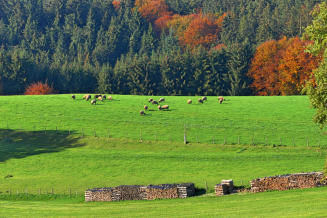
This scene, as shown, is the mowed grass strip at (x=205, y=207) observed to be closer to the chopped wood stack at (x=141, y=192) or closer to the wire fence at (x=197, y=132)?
the chopped wood stack at (x=141, y=192)

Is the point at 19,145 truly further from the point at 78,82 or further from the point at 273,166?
the point at 78,82

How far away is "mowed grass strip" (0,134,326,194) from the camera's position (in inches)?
2552

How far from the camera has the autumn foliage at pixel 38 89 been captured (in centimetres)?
16038

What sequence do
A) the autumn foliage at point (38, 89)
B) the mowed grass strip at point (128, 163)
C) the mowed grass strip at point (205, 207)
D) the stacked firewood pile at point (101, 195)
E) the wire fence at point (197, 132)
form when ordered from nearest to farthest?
the mowed grass strip at point (205, 207), the stacked firewood pile at point (101, 195), the mowed grass strip at point (128, 163), the wire fence at point (197, 132), the autumn foliage at point (38, 89)

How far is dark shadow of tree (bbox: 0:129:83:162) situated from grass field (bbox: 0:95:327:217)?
0.15 meters

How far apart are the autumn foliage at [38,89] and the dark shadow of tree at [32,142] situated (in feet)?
228

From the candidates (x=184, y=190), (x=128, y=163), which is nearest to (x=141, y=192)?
(x=184, y=190)

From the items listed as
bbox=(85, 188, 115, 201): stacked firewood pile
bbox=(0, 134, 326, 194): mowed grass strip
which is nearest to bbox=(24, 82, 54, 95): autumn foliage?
bbox=(0, 134, 326, 194): mowed grass strip

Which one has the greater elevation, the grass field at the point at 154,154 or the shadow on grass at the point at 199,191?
the grass field at the point at 154,154

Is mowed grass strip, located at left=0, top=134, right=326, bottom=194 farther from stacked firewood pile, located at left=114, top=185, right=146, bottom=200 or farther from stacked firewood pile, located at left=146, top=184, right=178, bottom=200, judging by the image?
stacked firewood pile, located at left=114, top=185, right=146, bottom=200

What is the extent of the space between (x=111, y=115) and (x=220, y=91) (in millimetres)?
57080

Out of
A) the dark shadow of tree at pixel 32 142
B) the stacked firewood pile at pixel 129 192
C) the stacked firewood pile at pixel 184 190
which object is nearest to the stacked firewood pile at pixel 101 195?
the stacked firewood pile at pixel 129 192

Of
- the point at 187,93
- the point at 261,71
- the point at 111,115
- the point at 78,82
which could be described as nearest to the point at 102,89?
the point at 78,82

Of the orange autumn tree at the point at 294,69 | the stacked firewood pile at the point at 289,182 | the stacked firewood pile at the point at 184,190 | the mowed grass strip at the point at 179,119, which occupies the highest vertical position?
the orange autumn tree at the point at 294,69
